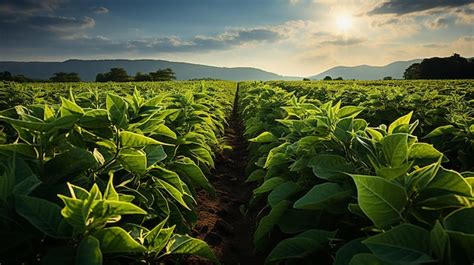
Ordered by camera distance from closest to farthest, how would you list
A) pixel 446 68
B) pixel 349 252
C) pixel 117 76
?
pixel 349 252 → pixel 446 68 → pixel 117 76

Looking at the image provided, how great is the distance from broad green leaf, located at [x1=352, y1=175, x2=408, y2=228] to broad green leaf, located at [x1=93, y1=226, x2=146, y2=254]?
691 mm

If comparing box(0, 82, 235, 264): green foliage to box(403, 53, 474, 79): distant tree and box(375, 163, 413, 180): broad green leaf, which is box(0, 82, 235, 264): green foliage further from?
box(403, 53, 474, 79): distant tree

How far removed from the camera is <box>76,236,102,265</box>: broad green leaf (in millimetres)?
1013

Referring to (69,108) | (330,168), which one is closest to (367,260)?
(330,168)

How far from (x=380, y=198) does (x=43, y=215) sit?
3.40 ft

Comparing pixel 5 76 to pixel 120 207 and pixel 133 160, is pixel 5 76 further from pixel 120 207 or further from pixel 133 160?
pixel 120 207

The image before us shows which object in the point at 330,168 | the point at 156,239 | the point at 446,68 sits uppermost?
the point at 446,68

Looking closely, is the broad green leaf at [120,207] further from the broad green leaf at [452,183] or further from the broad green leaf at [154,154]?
the broad green leaf at [452,183]

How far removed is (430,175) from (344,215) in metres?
0.68

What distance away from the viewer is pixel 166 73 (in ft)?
247

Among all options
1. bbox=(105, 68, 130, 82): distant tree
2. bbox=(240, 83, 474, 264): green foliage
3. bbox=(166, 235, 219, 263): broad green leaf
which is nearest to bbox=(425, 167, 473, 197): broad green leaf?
bbox=(240, 83, 474, 264): green foliage

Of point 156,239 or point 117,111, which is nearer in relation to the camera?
point 156,239

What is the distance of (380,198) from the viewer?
3.58 ft

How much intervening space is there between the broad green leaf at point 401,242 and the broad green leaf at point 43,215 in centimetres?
91
